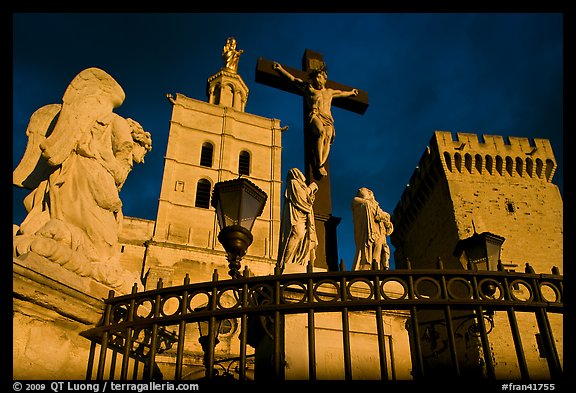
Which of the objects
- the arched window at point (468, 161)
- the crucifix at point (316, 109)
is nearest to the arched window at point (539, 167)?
the arched window at point (468, 161)

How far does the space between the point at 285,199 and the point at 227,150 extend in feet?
104

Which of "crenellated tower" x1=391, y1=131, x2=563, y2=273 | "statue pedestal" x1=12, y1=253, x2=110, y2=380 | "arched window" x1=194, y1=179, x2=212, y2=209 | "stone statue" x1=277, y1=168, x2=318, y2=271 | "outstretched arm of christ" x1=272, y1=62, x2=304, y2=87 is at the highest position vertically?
"arched window" x1=194, y1=179, x2=212, y2=209

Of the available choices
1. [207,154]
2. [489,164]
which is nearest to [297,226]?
[489,164]

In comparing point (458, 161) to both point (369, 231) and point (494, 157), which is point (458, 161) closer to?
point (494, 157)

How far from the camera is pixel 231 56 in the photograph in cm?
4369

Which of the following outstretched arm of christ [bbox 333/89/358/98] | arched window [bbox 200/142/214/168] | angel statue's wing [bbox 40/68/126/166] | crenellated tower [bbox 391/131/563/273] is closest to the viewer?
angel statue's wing [bbox 40/68/126/166]

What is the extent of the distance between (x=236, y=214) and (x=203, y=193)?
31.2 m

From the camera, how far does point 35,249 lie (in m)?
3.54

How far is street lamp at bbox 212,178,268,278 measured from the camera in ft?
12.6

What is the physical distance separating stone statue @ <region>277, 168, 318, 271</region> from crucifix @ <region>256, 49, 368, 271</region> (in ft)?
1.85

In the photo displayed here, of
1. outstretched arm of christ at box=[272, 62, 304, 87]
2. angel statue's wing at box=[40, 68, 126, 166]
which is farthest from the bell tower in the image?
angel statue's wing at box=[40, 68, 126, 166]

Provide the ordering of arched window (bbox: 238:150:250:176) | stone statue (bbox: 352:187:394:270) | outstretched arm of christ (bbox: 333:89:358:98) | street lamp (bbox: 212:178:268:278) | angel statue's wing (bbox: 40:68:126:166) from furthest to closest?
arched window (bbox: 238:150:250:176)
outstretched arm of christ (bbox: 333:89:358:98)
stone statue (bbox: 352:187:394:270)
angel statue's wing (bbox: 40:68:126:166)
street lamp (bbox: 212:178:268:278)

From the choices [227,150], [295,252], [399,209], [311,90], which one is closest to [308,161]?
[311,90]

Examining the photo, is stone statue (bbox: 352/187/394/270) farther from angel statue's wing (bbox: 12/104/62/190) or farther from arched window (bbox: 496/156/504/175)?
arched window (bbox: 496/156/504/175)
